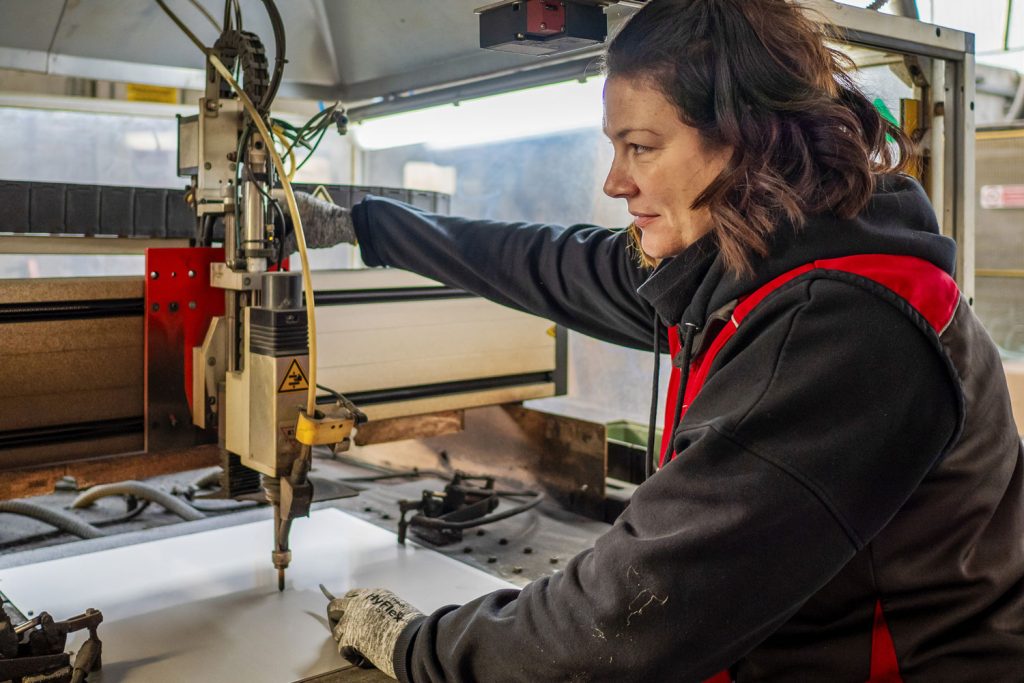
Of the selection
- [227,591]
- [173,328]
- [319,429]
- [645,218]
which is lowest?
[227,591]

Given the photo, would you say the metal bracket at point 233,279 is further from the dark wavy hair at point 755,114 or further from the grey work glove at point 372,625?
the dark wavy hair at point 755,114

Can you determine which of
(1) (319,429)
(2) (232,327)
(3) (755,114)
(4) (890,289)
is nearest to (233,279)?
(2) (232,327)

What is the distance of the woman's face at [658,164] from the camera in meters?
0.85

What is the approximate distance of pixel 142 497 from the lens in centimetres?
172

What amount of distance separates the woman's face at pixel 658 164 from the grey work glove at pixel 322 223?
58 cm

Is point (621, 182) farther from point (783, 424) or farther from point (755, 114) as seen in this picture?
point (783, 424)

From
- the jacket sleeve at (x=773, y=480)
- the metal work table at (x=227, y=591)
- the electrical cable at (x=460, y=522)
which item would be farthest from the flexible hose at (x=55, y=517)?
the jacket sleeve at (x=773, y=480)

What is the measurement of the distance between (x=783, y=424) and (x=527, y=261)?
2.24 feet

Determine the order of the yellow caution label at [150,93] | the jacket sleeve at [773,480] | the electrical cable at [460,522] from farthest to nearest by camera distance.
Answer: the yellow caution label at [150,93], the electrical cable at [460,522], the jacket sleeve at [773,480]

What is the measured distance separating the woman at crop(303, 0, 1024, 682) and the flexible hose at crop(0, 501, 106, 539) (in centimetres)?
88

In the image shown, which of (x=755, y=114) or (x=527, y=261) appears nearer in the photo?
(x=755, y=114)

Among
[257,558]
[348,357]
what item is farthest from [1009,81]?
[257,558]

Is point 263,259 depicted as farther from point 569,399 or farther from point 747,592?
point 569,399

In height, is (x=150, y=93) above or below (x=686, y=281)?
above
